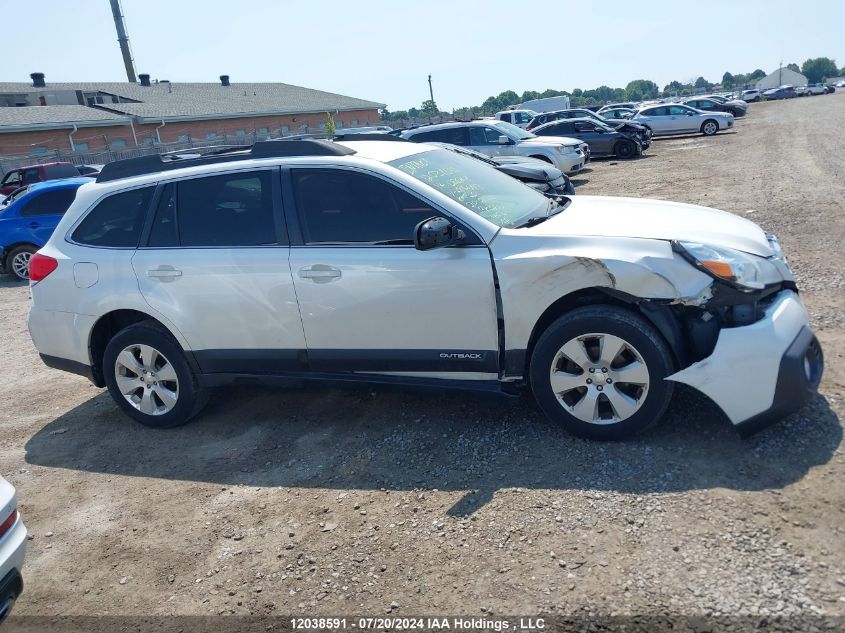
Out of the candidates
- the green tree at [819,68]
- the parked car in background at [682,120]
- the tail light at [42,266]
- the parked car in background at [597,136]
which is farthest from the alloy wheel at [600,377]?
the green tree at [819,68]

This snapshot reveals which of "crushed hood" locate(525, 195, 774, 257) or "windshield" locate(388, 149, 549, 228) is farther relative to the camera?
"windshield" locate(388, 149, 549, 228)

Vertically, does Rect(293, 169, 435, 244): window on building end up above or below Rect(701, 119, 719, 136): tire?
above

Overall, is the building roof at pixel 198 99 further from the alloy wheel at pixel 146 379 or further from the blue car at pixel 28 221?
the alloy wheel at pixel 146 379

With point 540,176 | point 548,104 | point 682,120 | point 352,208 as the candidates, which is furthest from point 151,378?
point 548,104

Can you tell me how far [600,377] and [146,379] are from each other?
322cm

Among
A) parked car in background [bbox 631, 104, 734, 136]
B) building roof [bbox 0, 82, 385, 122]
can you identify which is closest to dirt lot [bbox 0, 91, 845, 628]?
parked car in background [bbox 631, 104, 734, 136]

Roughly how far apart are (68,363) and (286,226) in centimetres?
216

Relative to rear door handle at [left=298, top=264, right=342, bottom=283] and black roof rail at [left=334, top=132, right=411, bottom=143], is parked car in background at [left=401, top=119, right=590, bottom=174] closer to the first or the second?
black roof rail at [left=334, top=132, right=411, bottom=143]

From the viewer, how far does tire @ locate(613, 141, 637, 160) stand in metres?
22.0

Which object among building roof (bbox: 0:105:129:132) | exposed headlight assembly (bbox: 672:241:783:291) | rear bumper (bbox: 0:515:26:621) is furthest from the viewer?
building roof (bbox: 0:105:129:132)

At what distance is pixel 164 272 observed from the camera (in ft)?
15.8

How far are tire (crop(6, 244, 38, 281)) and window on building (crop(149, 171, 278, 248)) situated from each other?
29.6 feet

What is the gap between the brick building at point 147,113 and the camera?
103ft

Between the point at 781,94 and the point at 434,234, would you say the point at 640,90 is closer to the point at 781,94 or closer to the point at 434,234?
the point at 781,94
